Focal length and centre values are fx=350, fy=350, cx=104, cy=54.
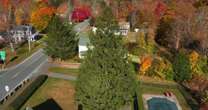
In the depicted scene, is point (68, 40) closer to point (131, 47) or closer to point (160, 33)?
point (131, 47)

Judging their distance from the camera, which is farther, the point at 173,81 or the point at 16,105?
the point at 173,81

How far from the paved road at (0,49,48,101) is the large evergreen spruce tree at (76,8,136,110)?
20.8 metres

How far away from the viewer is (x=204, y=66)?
66312mm

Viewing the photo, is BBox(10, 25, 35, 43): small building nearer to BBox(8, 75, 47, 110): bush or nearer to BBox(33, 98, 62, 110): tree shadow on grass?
BBox(8, 75, 47, 110): bush

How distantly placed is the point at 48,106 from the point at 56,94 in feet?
15.6

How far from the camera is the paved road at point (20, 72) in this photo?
180 ft

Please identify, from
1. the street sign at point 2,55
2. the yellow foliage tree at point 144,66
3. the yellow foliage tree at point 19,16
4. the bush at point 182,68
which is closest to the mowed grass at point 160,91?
the bush at point 182,68

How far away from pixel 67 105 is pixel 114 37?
19810 millimetres

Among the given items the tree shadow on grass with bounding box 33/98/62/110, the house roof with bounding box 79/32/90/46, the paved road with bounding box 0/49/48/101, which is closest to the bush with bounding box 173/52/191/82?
the house roof with bounding box 79/32/90/46

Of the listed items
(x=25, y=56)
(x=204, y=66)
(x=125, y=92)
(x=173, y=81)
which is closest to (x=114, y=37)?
(x=125, y=92)

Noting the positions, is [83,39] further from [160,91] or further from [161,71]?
[160,91]

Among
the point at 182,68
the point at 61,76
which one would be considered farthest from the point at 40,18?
the point at 182,68

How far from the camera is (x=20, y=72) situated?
206 ft

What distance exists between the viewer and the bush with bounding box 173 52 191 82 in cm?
6191
